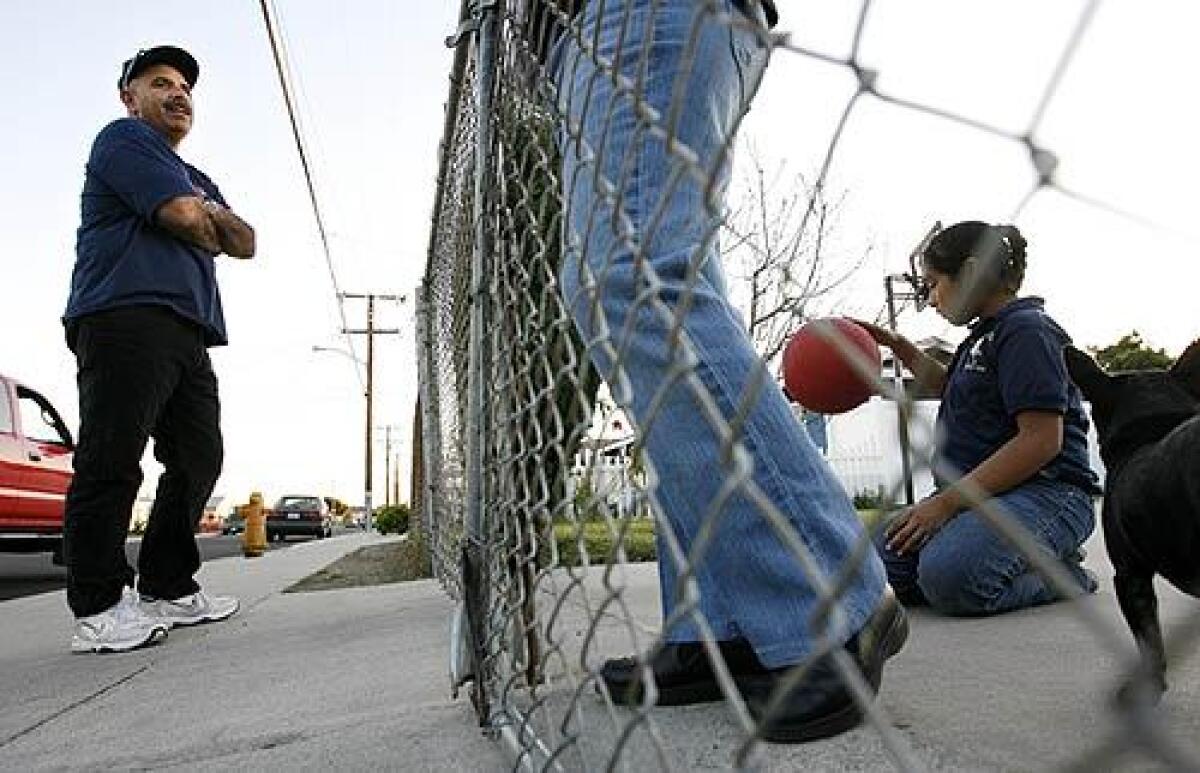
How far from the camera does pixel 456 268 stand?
3072 millimetres

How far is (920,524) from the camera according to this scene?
A: 2.57 metres

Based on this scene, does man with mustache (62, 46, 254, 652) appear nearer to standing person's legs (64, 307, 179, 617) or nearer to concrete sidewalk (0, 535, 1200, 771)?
standing person's legs (64, 307, 179, 617)

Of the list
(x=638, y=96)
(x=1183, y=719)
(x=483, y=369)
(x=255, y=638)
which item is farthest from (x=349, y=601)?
(x=638, y=96)

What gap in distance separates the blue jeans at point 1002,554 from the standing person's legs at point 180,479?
230 centimetres

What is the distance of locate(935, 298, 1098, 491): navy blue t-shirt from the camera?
7.43ft

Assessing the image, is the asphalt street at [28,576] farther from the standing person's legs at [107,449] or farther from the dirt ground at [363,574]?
the standing person's legs at [107,449]

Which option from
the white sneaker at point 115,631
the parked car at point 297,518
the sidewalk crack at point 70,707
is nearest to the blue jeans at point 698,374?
the sidewalk crack at point 70,707

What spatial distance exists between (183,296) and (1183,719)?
9.36 ft

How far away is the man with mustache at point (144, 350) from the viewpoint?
2779 millimetres

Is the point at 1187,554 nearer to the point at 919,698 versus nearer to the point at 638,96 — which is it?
the point at 919,698

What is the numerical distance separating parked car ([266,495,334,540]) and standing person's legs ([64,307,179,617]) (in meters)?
26.2

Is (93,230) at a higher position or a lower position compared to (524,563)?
higher

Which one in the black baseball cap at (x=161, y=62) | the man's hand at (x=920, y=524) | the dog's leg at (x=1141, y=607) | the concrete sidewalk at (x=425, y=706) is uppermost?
the black baseball cap at (x=161, y=62)

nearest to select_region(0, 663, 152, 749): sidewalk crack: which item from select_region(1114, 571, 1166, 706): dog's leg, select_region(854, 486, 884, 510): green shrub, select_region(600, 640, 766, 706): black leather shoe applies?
select_region(600, 640, 766, 706): black leather shoe
